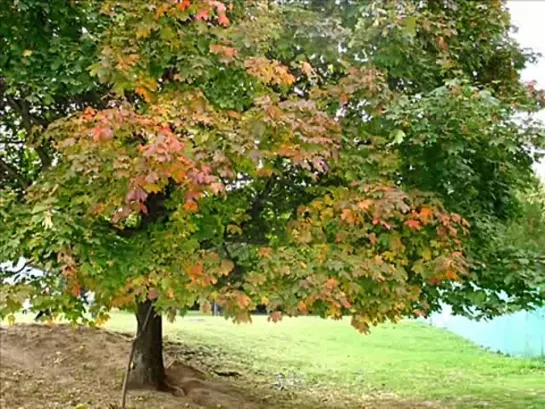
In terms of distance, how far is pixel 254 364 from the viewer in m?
10.1

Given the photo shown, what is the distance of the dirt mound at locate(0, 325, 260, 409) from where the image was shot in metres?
6.40

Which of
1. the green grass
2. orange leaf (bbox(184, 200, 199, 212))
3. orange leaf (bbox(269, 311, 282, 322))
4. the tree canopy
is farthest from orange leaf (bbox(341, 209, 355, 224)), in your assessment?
the green grass

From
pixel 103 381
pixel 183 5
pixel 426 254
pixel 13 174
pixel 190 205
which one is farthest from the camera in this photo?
pixel 103 381

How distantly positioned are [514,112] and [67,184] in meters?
3.32

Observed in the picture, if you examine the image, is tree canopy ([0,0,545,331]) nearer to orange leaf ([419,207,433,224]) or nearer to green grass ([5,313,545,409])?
orange leaf ([419,207,433,224])

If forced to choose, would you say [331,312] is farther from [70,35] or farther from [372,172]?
[70,35]

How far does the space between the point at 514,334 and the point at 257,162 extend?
10441mm

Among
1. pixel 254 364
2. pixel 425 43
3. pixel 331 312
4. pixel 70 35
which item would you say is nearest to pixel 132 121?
pixel 70 35

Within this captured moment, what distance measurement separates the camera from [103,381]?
286 inches

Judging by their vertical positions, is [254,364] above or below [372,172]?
below

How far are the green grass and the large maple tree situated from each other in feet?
11.3

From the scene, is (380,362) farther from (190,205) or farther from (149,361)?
(190,205)

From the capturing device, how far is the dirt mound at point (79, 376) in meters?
6.40

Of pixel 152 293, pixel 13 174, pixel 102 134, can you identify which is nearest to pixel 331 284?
pixel 152 293
